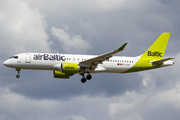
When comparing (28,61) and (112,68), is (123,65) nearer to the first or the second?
(112,68)

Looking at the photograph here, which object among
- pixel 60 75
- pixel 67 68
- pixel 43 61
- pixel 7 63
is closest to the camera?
pixel 67 68

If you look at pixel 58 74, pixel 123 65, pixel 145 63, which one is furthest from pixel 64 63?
pixel 145 63

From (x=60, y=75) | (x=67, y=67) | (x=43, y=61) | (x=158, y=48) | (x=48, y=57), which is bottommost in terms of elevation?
(x=60, y=75)

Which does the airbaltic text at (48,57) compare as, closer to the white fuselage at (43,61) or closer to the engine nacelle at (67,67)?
the white fuselage at (43,61)

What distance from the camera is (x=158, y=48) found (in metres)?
63.3

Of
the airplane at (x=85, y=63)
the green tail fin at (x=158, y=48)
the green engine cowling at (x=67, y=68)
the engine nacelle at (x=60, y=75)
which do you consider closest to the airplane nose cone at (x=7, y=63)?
the airplane at (x=85, y=63)

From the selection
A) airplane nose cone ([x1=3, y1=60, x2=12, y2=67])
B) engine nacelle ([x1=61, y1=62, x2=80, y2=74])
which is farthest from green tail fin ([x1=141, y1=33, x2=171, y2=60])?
airplane nose cone ([x1=3, y1=60, x2=12, y2=67])

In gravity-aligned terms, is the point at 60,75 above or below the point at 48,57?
below

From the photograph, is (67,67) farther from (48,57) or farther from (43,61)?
(43,61)

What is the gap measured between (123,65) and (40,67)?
15194mm

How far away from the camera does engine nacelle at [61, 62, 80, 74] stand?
174 ft

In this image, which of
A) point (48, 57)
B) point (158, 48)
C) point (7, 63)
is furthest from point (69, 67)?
point (158, 48)

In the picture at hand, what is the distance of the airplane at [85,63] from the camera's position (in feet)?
176

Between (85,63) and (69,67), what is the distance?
298 cm
